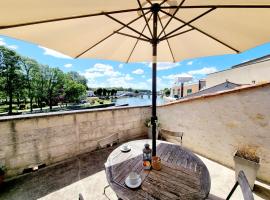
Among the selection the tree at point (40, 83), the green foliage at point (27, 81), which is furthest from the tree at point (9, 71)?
the tree at point (40, 83)

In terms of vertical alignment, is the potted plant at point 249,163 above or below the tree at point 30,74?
below

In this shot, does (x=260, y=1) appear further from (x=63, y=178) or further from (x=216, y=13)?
(x=63, y=178)

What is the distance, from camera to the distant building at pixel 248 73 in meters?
14.5

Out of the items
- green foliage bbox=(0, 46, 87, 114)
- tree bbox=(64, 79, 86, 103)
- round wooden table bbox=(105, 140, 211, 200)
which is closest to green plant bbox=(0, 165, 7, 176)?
round wooden table bbox=(105, 140, 211, 200)

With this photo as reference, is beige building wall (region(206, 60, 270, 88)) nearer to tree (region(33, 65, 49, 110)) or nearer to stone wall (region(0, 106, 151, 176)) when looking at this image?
stone wall (region(0, 106, 151, 176))

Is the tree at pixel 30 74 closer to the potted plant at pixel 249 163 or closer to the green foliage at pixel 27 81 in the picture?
the green foliage at pixel 27 81

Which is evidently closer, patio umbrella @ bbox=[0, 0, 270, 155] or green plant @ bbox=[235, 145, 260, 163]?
patio umbrella @ bbox=[0, 0, 270, 155]

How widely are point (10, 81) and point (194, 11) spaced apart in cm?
3046

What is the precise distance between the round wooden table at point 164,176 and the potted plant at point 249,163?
1321 millimetres

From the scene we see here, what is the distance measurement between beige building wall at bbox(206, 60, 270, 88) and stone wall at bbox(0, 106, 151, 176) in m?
13.4

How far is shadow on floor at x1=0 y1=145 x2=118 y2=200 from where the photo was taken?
106 inches

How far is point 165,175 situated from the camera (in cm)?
183

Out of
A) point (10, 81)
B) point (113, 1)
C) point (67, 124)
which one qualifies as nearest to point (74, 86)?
point (10, 81)

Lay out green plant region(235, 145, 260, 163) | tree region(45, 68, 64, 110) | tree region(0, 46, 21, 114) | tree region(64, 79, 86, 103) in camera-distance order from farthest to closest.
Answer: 1. tree region(64, 79, 86, 103)
2. tree region(45, 68, 64, 110)
3. tree region(0, 46, 21, 114)
4. green plant region(235, 145, 260, 163)
